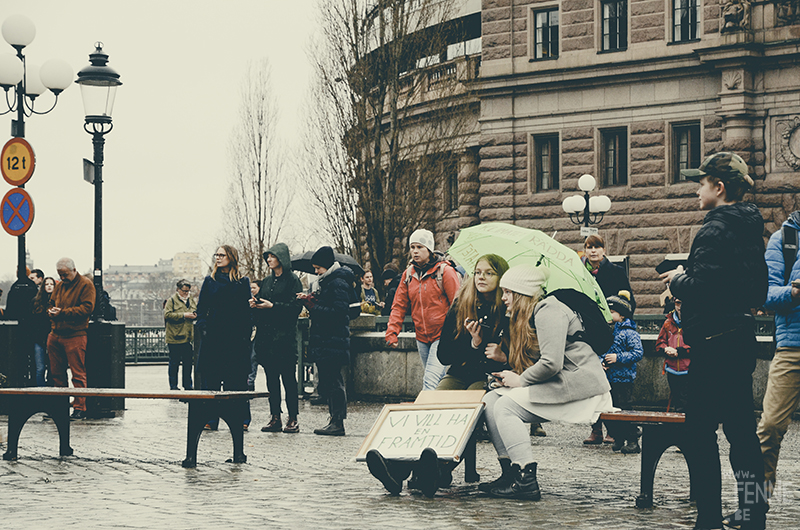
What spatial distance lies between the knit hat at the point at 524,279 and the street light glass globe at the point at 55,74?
33.1 feet

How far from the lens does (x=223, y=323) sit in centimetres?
1191

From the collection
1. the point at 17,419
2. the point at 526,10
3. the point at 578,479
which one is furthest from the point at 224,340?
the point at 526,10

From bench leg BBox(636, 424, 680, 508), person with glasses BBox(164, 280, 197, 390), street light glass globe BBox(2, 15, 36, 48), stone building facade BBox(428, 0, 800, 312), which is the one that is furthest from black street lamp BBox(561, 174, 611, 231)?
bench leg BBox(636, 424, 680, 508)

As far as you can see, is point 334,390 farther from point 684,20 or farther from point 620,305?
point 684,20

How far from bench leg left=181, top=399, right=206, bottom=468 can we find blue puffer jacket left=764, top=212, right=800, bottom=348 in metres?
4.52

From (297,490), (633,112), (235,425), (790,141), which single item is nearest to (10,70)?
(235,425)

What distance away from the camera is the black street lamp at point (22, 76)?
49.6 feet

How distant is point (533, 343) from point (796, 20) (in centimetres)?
2274

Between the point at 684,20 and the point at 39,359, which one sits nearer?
the point at 39,359

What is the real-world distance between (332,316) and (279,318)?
602 mm

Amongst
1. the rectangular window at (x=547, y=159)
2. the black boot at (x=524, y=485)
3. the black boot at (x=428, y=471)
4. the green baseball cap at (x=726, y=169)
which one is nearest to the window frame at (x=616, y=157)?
the rectangular window at (x=547, y=159)

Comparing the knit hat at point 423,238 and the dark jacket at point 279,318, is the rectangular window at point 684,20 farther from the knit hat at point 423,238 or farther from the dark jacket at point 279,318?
the knit hat at point 423,238

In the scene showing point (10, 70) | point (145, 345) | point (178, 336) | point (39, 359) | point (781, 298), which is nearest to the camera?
point (781, 298)

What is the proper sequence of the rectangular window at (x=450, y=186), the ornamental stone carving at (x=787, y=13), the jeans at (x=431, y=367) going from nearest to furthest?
1. the jeans at (x=431, y=367)
2. the ornamental stone carving at (x=787, y=13)
3. the rectangular window at (x=450, y=186)
